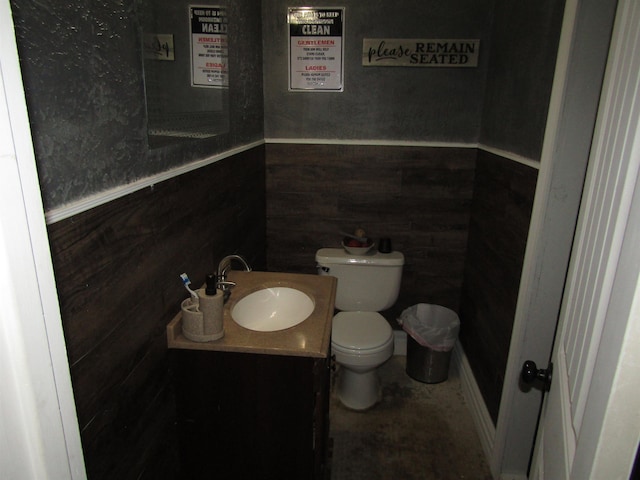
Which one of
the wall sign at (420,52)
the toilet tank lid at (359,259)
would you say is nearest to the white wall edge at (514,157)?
the wall sign at (420,52)

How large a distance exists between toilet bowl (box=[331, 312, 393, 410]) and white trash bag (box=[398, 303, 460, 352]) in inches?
10.7

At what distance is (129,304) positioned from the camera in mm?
1133

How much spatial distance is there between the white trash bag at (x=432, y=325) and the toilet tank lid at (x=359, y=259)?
15.9 inches

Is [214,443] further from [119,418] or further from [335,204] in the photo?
[335,204]

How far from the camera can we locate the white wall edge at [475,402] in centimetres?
208

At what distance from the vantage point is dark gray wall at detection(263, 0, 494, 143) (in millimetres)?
2398

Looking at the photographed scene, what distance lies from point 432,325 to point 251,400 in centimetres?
165

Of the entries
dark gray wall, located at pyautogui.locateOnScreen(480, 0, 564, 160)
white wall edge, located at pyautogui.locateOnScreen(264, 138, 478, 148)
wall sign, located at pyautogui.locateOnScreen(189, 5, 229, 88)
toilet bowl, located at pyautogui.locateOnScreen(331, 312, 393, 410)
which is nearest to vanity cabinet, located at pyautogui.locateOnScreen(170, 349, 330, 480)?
toilet bowl, located at pyautogui.locateOnScreen(331, 312, 393, 410)

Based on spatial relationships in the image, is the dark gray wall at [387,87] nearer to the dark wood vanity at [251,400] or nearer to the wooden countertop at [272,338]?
the wooden countertop at [272,338]

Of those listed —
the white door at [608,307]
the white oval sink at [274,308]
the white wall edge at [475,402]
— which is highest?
the white door at [608,307]

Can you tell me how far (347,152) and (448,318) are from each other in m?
1.23

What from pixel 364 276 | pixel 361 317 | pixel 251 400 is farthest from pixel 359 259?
pixel 251 400

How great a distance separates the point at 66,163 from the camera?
2.88 ft

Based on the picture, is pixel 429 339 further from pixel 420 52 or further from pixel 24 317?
pixel 24 317
